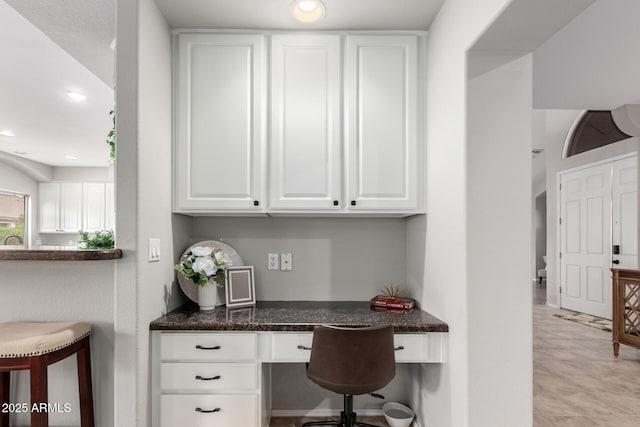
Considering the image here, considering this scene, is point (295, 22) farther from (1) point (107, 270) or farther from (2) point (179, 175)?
(1) point (107, 270)

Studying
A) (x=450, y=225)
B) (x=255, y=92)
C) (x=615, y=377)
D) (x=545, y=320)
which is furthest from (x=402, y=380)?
(x=545, y=320)

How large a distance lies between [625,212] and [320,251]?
15.7ft

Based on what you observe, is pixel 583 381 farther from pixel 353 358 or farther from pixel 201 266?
pixel 201 266

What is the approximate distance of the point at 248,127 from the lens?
2146 mm

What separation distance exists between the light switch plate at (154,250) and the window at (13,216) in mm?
4690

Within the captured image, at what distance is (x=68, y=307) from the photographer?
1.80 m

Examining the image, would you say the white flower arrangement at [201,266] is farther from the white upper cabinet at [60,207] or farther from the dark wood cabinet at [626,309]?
the white upper cabinet at [60,207]

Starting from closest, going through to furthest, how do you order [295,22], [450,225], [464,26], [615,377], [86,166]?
[464,26] < [450,225] < [295,22] < [615,377] < [86,166]

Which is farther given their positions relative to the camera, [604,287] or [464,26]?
[604,287]

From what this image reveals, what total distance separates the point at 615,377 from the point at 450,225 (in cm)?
290

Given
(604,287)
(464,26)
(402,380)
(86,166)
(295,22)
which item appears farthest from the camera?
(86,166)

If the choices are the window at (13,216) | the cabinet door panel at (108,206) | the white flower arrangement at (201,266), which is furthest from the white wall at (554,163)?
the window at (13,216)

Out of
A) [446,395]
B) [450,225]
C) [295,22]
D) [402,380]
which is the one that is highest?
[295,22]

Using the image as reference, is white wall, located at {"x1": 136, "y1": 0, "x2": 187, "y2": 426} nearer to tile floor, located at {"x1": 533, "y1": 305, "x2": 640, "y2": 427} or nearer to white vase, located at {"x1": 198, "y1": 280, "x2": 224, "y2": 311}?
white vase, located at {"x1": 198, "y1": 280, "x2": 224, "y2": 311}
